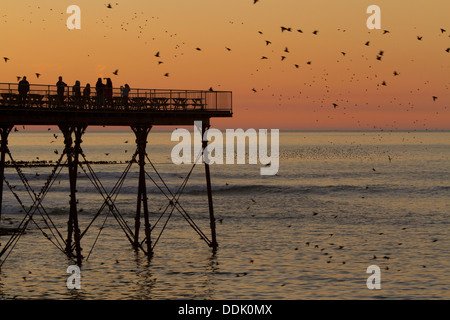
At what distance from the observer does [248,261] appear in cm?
4381

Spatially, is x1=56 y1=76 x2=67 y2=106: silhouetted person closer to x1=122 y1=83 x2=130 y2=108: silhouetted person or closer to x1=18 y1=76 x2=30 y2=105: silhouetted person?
x1=18 y1=76 x2=30 y2=105: silhouetted person

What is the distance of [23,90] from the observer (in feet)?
127

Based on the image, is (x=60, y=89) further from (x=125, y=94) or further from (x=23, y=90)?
(x=125, y=94)

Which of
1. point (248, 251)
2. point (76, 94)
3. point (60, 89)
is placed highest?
point (60, 89)

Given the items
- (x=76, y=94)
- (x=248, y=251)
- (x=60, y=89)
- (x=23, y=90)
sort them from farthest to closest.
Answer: (x=248, y=251) < (x=76, y=94) < (x=60, y=89) < (x=23, y=90)

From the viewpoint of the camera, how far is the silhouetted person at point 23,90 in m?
38.6

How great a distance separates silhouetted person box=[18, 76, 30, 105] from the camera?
3856cm

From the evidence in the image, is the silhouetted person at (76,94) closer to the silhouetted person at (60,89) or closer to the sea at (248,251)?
the silhouetted person at (60,89)

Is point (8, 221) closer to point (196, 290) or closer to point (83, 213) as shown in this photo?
point (83, 213)

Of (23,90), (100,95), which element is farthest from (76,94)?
(23,90)

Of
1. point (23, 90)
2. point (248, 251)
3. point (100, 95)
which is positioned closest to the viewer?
point (23, 90)

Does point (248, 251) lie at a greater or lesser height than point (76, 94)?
lesser

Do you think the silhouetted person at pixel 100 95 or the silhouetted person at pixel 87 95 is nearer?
the silhouetted person at pixel 87 95

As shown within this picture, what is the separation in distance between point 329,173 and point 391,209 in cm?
6076
